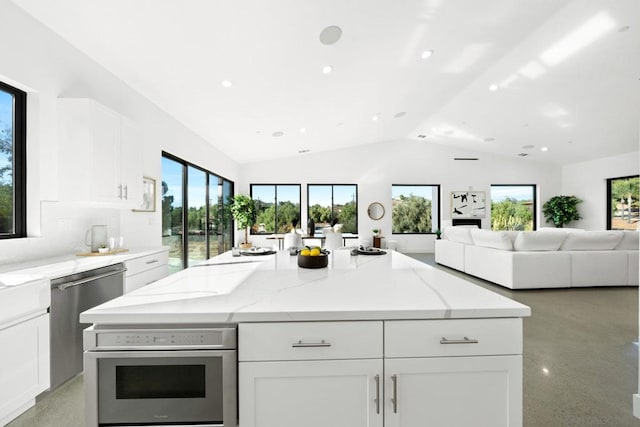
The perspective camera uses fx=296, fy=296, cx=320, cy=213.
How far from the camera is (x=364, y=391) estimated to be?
981 millimetres

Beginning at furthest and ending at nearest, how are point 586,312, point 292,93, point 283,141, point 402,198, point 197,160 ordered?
point 402,198 → point 283,141 → point 197,160 → point 292,93 → point 586,312

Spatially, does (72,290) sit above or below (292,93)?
below

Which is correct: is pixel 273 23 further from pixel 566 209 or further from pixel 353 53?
pixel 566 209

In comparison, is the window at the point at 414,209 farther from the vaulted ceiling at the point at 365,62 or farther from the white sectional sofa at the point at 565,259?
the white sectional sofa at the point at 565,259

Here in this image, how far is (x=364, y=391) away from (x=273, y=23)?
2.91m

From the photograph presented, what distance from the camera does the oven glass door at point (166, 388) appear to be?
95 cm

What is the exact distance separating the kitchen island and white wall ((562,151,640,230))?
8873 millimetres

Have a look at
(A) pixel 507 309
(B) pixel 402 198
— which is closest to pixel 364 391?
(A) pixel 507 309

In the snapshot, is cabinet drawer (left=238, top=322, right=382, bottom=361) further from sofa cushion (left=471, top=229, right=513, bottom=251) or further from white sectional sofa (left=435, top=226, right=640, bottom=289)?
sofa cushion (left=471, top=229, right=513, bottom=251)

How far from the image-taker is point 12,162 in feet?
7.23

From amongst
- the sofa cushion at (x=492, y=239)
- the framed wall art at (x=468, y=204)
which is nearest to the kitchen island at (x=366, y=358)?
the sofa cushion at (x=492, y=239)

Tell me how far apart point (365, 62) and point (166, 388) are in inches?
153

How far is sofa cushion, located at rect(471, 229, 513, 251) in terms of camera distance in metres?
4.49

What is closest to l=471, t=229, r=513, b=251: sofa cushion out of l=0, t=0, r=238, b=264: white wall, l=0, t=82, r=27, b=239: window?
l=0, t=0, r=238, b=264: white wall
